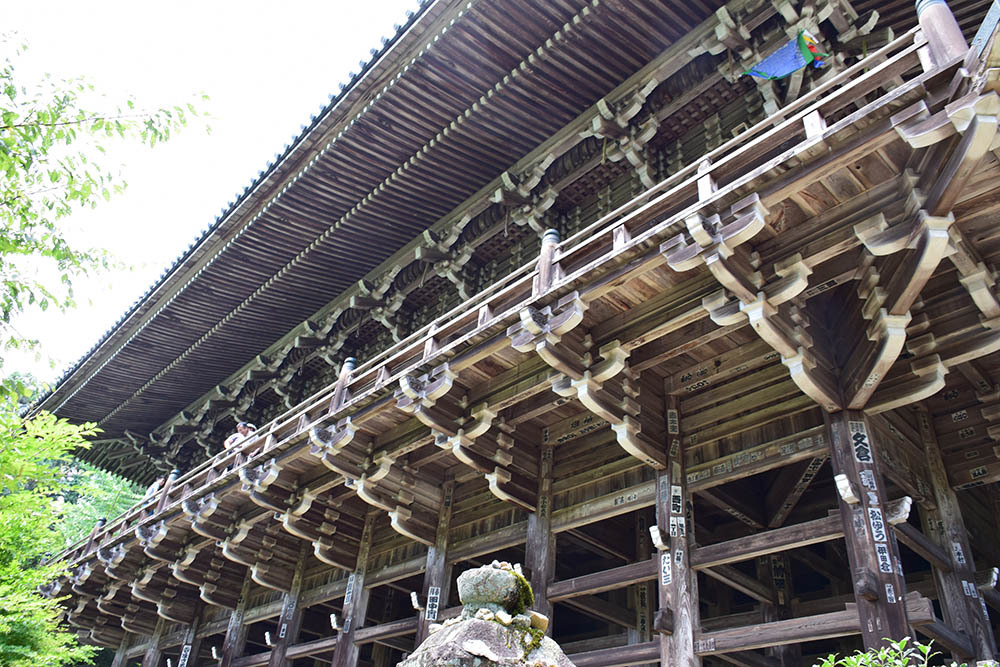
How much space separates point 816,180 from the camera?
18.1 ft

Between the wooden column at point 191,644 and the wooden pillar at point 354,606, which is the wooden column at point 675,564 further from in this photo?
the wooden column at point 191,644

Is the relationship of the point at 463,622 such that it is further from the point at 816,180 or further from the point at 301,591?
the point at 301,591

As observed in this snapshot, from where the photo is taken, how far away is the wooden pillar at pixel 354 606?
10.1 m

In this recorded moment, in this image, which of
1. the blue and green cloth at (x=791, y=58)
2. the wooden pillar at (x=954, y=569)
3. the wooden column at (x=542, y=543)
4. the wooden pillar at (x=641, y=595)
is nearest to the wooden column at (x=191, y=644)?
the wooden column at (x=542, y=543)

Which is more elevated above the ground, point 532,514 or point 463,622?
point 532,514

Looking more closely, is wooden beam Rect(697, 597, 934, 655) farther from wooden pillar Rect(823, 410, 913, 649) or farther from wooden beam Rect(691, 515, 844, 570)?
wooden beam Rect(691, 515, 844, 570)

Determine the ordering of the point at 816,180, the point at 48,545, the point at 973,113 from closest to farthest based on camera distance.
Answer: the point at 973,113 → the point at 816,180 → the point at 48,545

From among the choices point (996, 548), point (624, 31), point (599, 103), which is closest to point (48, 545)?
point (599, 103)

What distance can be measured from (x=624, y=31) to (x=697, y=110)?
1393 millimetres

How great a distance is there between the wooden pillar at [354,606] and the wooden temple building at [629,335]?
0.05 m

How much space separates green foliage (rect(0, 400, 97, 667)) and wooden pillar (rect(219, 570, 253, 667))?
11.3 feet

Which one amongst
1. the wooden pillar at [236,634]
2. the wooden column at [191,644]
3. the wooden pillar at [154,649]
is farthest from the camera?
the wooden pillar at [154,649]

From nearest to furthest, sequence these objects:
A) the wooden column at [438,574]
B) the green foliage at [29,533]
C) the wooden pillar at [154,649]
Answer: the green foliage at [29,533] < the wooden column at [438,574] < the wooden pillar at [154,649]

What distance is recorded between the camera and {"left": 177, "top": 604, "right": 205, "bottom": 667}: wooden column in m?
14.0
